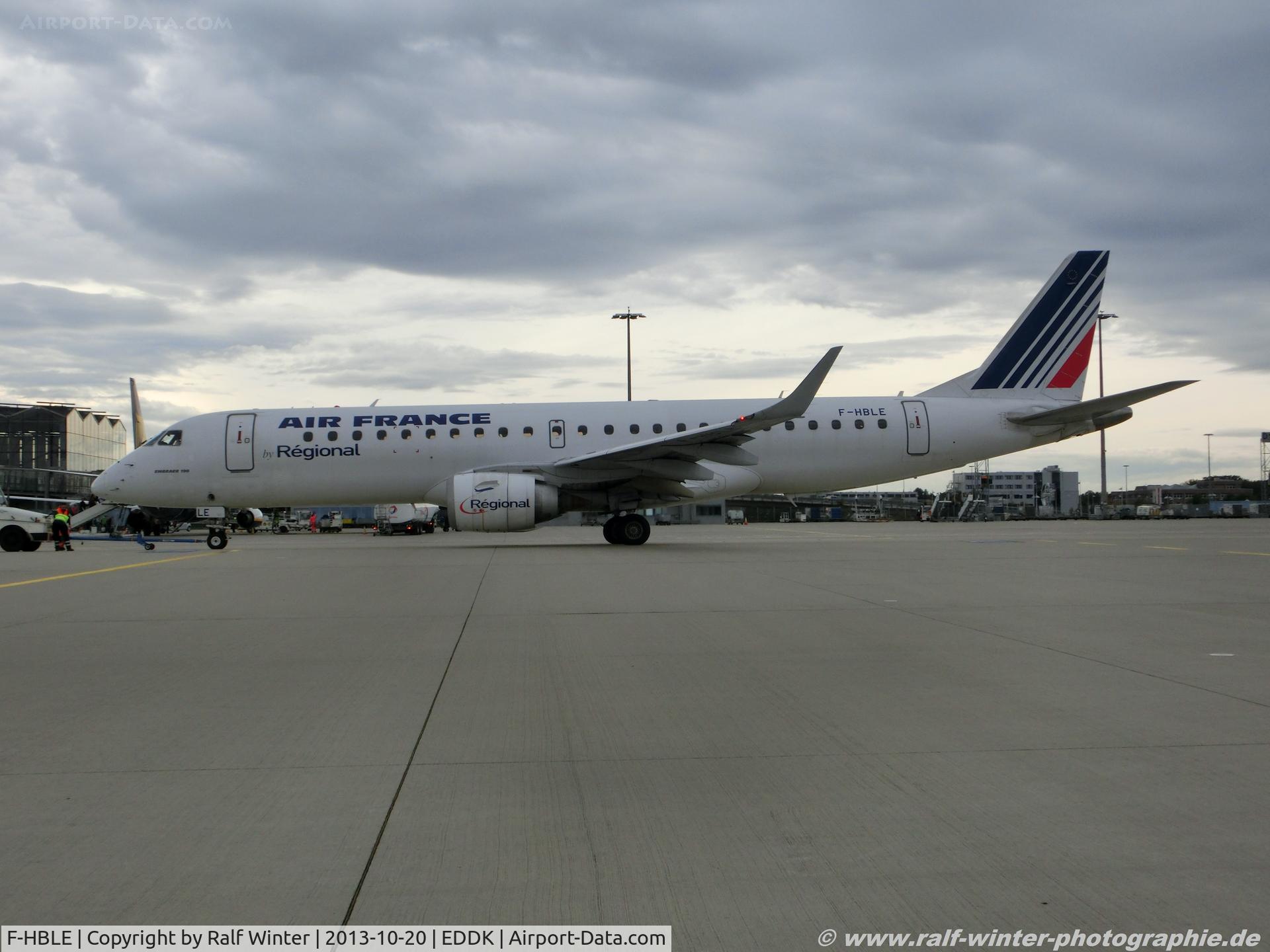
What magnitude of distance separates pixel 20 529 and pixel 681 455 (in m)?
15.8

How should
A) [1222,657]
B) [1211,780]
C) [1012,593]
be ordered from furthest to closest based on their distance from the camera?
[1012,593] → [1222,657] → [1211,780]

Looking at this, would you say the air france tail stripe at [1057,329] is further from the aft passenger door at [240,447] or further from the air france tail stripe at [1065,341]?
the aft passenger door at [240,447]

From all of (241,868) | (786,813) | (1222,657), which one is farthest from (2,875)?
(1222,657)

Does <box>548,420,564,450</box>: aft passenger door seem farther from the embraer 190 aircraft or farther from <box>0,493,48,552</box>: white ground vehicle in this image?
<box>0,493,48,552</box>: white ground vehicle

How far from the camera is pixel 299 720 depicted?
5078mm

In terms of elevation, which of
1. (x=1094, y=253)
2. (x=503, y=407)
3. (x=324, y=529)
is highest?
(x=1094, y=253)

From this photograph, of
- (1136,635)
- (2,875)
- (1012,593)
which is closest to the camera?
(2,875)

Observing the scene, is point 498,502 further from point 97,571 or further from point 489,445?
point 97,571

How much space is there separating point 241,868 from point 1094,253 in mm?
25369

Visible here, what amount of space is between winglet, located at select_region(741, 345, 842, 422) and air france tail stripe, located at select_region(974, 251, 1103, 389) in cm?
718

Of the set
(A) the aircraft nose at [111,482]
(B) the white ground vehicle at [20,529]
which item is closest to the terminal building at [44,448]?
(B) the white ground vehicle at [20,529]

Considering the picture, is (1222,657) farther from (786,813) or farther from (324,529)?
(324,529)

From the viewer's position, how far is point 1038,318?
24.2 m

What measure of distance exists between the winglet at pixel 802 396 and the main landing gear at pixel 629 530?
4.31 meters
